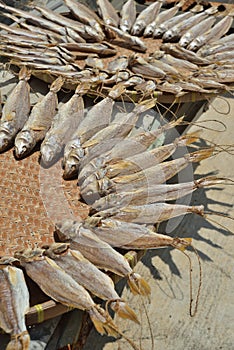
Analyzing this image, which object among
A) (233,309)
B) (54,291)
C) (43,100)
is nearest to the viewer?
(54,291)

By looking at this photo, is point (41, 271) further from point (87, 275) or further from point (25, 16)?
point (25, 16)

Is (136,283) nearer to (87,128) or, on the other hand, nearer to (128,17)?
(87,128)

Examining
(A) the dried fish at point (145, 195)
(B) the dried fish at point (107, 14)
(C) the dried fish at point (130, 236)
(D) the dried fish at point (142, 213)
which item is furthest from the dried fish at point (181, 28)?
(C) the dried fish at point (130, 236)

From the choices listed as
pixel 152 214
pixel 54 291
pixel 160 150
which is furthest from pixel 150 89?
pixel 54 291

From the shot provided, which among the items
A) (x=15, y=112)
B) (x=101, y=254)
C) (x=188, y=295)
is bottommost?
(x=188, y=295)

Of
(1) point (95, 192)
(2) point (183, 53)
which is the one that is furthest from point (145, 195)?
(2) point (183, 53)

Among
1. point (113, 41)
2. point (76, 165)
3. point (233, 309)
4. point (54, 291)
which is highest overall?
point (113, 41)

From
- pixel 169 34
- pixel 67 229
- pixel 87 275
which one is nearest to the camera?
pixel 87 275
